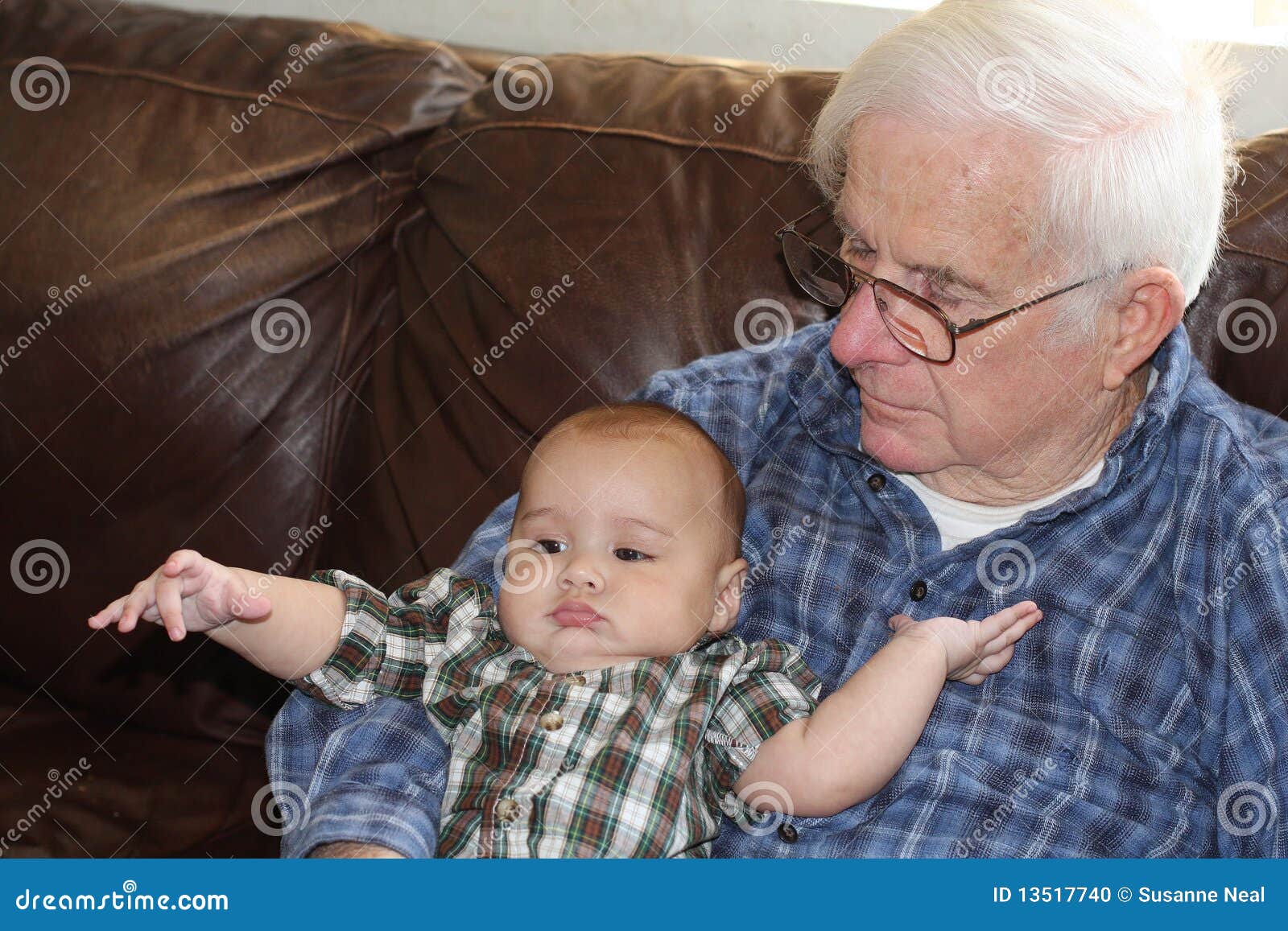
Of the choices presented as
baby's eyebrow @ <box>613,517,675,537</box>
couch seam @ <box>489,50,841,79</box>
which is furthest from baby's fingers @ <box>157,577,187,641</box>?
couch seam @ <box>489,50,841,79</box>

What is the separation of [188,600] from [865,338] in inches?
28.8

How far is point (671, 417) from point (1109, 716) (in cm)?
57

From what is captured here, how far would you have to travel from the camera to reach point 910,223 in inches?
50.7

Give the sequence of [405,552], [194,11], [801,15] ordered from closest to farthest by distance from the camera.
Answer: [405,552] → [194,11] → [801,15]

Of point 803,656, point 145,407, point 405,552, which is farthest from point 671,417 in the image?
point 145,407

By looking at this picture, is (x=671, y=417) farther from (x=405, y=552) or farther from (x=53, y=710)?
(x=53, y=710)

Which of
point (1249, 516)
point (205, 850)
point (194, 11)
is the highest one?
point (194, 11)

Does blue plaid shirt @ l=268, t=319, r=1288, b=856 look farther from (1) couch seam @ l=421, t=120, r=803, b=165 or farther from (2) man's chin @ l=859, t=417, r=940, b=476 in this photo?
(1) couch seam @ l=421, t=120, r=803, b=165

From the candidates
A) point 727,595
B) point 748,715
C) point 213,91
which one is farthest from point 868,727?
point 213,91

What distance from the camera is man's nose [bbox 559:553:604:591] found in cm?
129

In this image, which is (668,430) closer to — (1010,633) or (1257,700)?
(1010,633)

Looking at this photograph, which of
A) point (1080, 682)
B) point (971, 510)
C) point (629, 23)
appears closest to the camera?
point (1080, 682)

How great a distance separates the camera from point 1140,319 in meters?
1.37

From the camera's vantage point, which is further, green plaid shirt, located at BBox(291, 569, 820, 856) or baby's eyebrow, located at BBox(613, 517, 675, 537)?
baby's eyebrow, located at BBox(613, 517, 675, 537)
